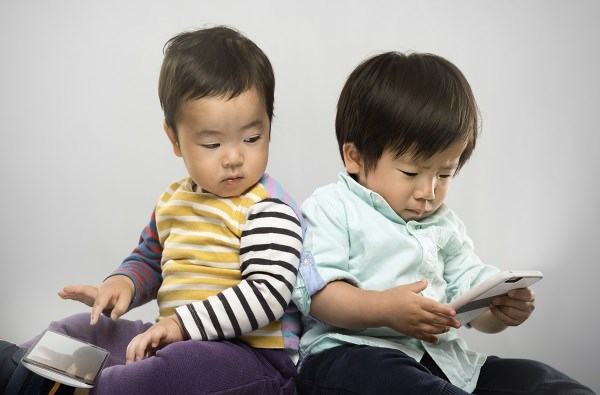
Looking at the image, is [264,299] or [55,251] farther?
[55,251]

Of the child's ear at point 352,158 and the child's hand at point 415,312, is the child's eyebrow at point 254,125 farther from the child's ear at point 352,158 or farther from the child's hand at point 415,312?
the child's hand at point 415,312

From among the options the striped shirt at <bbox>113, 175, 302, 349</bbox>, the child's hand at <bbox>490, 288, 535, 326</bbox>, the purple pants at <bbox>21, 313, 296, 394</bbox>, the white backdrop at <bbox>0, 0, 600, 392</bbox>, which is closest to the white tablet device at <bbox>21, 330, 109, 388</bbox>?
the purple pants at <bbox>21, 313, 296, 394</bbox>

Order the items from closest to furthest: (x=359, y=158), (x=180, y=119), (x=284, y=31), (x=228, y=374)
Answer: (x=228, y=374), (x=180, y=119), (x=359, y=158), (x=284, y=31)

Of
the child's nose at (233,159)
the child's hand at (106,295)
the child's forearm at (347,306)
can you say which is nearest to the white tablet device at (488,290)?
the child's forearm at (347,306)

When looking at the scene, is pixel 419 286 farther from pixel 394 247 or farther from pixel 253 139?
pixel 253 139

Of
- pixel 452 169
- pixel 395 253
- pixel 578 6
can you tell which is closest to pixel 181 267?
pixel 395 253

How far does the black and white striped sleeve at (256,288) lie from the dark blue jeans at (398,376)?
135 mm

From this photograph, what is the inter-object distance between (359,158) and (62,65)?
3.68 feet

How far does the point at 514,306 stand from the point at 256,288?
514 mm

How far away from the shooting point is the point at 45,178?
263 centimetres

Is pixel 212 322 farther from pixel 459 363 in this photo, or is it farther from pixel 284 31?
pixel 284 31

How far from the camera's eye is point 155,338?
1588 mm

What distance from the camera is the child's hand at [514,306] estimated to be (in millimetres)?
1769

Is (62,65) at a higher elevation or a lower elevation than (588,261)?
higher
